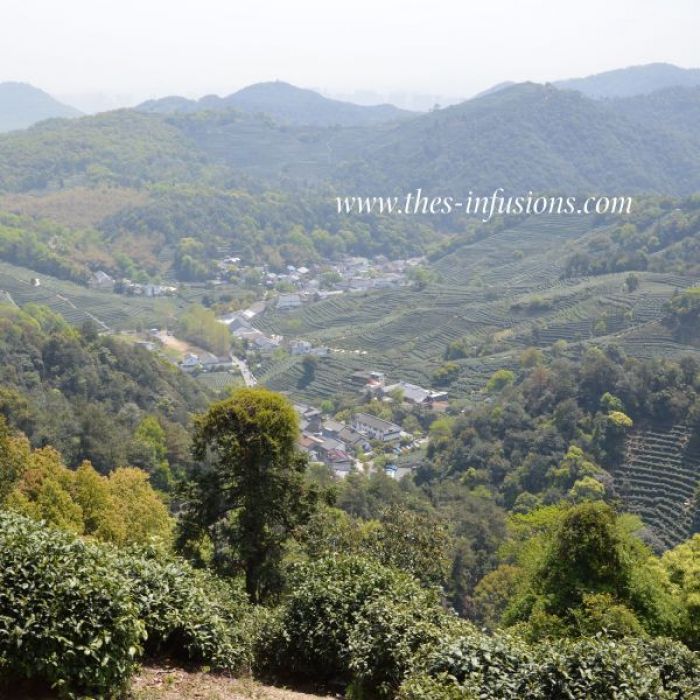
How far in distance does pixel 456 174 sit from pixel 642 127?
132 ft

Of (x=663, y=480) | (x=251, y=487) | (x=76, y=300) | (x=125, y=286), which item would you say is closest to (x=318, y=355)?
(x=76, y=300)

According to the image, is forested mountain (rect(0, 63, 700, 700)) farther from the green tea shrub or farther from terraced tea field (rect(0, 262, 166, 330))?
terraced tea field (rect(0, 262, 166, 330))

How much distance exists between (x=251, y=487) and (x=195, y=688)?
5.19m

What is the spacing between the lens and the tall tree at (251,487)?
39.5ft

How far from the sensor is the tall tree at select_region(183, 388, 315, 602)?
12.0 m

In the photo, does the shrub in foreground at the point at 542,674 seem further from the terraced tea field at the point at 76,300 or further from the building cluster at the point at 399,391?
the terraced tea field at the point at 76,300

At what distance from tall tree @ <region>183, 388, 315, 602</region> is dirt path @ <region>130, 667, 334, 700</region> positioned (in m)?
4.61

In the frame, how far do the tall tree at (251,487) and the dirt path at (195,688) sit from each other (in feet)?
15.1

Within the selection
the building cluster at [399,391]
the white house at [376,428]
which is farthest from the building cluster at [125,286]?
the white house at [376,428]

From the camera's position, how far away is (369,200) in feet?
410

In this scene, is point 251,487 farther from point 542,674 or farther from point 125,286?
point 125,286

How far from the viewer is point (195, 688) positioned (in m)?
7.01

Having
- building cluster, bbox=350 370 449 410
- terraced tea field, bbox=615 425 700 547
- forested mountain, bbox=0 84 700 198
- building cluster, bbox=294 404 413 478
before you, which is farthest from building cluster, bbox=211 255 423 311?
terraced tea field, bbox=615 425 700 547

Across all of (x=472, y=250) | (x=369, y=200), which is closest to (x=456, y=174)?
(x=369, y=200)
